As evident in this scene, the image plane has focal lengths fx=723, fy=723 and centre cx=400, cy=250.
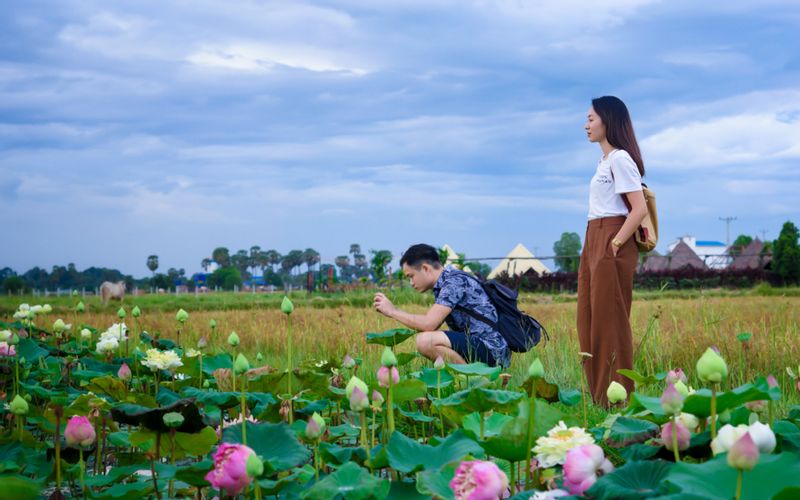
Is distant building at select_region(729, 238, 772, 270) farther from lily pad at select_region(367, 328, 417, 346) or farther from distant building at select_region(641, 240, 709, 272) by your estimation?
lily pad at select_region(367, 328, 417, 346)

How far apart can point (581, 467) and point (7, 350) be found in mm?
2567

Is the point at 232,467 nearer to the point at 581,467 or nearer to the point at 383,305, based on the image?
the point at 581,467

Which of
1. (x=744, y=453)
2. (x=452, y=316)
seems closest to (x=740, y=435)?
(x=744, y=453)

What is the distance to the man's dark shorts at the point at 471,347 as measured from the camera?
13.0 ft

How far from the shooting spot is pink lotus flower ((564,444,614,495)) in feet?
3.59

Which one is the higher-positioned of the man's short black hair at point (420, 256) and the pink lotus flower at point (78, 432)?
the man's short black hair at point (420, 256)

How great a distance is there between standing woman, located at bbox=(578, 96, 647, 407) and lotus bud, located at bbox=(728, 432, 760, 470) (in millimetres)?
2753

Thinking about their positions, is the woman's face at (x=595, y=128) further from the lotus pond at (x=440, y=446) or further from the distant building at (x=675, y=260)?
the distant building at (x=675, y=260)

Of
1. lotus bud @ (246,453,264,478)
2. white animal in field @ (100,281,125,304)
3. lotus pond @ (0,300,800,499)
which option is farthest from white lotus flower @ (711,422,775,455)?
white animal in field @ (100,281,125,304)

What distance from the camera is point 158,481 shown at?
5.26 feet

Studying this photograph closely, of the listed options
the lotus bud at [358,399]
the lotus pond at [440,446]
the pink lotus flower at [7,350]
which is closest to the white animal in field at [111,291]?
the pink lotus flower at [7,350]

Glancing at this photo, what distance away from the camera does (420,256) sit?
415 centimetres

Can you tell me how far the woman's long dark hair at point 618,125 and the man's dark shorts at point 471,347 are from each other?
1.25m

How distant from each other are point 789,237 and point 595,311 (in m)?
27.4
